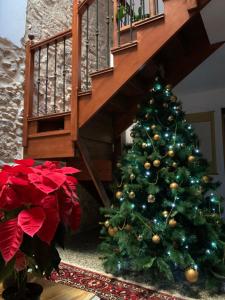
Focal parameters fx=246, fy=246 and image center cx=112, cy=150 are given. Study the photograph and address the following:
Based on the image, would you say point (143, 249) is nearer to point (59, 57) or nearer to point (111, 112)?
point (111, 112)

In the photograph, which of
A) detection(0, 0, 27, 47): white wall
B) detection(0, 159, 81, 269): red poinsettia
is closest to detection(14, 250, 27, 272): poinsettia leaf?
detection(0, 159, 81, 269): red poinsettia

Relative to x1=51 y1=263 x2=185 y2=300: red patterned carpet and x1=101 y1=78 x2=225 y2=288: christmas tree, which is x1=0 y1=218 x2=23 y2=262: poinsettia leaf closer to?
x1=51 y1=263 x2=185 y2=300: red patterned carpet

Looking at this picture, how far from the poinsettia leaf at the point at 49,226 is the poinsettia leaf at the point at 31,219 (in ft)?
0.04

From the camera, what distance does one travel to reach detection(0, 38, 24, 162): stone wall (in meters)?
2.37

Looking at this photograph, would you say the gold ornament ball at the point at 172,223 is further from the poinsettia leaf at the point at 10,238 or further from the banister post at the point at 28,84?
the banister post at the point at 28,84

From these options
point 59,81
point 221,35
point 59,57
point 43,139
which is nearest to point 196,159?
point 221,35

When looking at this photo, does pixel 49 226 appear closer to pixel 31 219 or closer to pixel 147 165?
pixel 31 219

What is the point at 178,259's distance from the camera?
5.02ft

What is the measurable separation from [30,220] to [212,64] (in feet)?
8.33

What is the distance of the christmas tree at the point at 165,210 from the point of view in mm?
1628

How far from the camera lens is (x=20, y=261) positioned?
1.85ft

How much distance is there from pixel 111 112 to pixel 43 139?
76cm

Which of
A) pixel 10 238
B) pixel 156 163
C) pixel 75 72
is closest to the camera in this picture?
pixel 10 238

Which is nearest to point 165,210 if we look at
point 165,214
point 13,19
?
point 165,214
